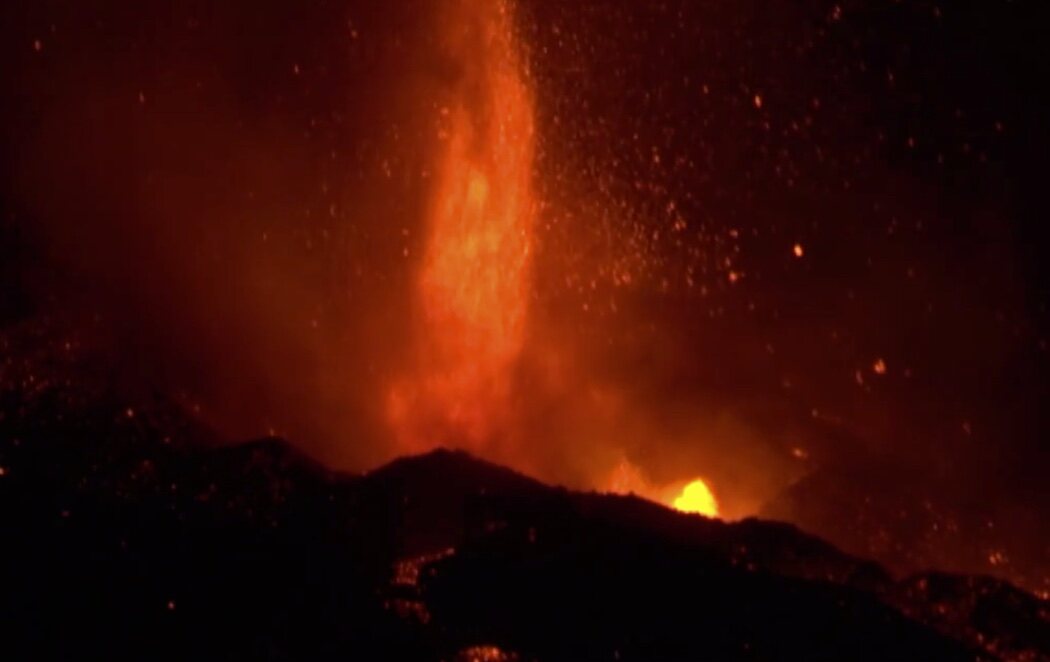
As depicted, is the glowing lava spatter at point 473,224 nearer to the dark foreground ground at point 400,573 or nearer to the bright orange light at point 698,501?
the bright orange light at point 698,501

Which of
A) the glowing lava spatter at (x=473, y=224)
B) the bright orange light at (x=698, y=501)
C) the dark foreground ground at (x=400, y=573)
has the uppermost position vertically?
the glowing lava spatter at (x=473, y=224)

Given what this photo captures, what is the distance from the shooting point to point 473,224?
14281mm

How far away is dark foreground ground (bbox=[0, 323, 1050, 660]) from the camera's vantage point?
522cm

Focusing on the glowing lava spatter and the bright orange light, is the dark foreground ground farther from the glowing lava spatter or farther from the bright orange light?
the glowing lava spatter

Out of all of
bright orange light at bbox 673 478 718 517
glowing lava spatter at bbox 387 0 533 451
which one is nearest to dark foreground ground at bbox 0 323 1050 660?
bright orange light at bbox 673 478 718 517

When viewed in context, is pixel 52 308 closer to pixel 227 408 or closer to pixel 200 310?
pixel 227 408

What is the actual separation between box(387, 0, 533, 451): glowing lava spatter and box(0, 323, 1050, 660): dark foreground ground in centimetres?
677

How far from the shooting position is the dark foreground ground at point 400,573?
522 cm

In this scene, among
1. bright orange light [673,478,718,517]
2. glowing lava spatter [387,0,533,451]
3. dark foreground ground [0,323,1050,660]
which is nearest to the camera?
dark foreground ground [0,323,1050,660]

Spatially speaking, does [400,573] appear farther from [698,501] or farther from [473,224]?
[473,224]

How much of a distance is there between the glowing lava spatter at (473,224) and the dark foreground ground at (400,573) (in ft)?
22.2

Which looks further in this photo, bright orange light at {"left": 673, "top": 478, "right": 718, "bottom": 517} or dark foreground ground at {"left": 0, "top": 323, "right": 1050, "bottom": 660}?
bright orange light at {"left": 673, "top": 478, "right": 718, "bottom": 517}

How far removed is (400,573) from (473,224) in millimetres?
8979

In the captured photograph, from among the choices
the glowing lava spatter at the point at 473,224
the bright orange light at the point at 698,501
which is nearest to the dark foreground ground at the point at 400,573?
the bright orange light at the point at 698,501
